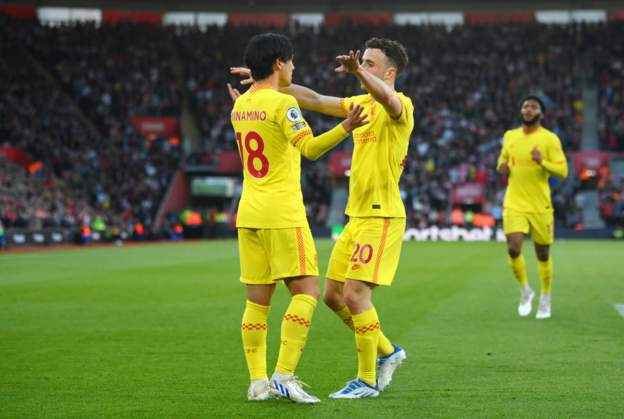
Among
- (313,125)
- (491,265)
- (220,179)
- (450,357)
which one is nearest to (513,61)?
(313,125)

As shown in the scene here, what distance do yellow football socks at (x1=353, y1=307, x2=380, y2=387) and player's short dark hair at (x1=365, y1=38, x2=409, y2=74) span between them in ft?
6.02

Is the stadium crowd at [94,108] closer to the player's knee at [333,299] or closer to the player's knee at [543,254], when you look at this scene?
the player's knee at [543,254]

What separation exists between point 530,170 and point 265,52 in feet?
21.6

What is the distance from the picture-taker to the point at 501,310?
12852 mm

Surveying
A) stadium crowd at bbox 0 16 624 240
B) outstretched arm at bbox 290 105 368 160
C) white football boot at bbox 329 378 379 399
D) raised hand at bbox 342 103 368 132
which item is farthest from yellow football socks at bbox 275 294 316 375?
stadium crowd at bbox 0 16 624 240

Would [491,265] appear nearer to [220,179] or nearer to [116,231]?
[116,231]

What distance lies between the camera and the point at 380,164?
279 inches

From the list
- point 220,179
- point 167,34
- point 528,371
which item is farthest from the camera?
point 167,34

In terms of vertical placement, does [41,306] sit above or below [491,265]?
above

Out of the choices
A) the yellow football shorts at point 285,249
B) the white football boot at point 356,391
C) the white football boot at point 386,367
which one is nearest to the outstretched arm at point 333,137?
the yellow football shorts at point 285,249

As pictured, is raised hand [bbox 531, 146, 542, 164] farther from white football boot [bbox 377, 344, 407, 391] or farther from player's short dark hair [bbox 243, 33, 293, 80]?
player's short dark hair [bbox 243, 33, 293, 80]

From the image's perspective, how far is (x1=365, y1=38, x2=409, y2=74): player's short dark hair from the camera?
709 centimetres

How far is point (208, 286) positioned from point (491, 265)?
28.3 feet

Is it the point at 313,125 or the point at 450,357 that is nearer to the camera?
the point at 450,357
